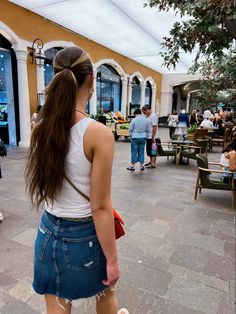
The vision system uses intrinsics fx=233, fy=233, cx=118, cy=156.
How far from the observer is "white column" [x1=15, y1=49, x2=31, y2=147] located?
7.46m

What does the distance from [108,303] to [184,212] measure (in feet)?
8.04

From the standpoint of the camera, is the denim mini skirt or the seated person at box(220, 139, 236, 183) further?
the seated person at box(220, 139, 236, 183)

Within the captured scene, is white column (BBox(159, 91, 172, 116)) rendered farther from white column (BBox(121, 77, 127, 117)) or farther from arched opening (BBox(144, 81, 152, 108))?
white column (BBox(121, 77, 127, 117))

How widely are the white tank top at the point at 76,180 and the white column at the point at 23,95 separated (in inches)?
300

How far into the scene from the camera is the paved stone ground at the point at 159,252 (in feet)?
5.83

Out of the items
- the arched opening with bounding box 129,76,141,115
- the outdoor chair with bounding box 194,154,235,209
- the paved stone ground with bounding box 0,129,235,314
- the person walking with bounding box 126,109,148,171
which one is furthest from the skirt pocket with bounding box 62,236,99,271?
the arched opening with bounding box 129,76,141,115

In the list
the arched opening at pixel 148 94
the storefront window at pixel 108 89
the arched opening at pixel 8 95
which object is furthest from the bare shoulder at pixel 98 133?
the arched opening at pixel 148 94

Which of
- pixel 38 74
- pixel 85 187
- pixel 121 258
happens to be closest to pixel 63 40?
pixel 38 74

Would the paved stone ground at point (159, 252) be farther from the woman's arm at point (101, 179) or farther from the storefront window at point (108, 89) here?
the storefront window at point (108, 89)

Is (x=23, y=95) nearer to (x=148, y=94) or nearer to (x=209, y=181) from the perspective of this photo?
(x=209, y=181)

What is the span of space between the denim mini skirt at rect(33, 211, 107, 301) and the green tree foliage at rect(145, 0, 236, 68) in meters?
2.17

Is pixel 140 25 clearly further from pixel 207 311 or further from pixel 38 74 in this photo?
pixel 207 311

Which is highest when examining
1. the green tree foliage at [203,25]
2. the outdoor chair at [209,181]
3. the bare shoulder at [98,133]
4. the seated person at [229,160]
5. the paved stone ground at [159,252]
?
the green tree foliage at [203,25]

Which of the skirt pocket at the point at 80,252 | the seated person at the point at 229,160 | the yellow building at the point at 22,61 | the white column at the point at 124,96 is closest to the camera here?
the skirt pocket at the point at 80,252
